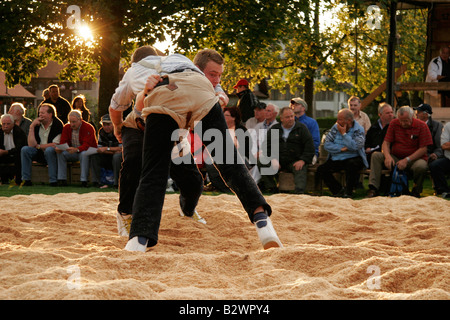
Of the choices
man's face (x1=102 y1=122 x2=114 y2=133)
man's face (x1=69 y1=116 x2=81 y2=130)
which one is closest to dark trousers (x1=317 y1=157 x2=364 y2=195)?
man's face (x1=102 y1=122 x2=114 y2=133)

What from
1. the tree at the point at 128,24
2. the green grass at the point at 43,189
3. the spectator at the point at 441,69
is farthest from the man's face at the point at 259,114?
the spectator at the point at 441,69

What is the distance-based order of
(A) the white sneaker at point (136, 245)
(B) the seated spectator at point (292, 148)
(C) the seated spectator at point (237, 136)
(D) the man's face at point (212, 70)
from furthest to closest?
1. (B) the seated spectator at point (292, 148)
2. (C) the seated spectator at point (237, 136)
3. (D) the man's face at point (212, 70)
4. (A) the white sneaker at point (136, 245)

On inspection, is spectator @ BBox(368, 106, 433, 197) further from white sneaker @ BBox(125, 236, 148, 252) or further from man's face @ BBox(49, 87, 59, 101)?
man's face @ BBox(49, 87, 59, 101)

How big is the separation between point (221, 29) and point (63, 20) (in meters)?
4.00

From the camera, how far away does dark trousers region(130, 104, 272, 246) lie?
432 cm

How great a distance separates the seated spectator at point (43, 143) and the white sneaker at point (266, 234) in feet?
28.9

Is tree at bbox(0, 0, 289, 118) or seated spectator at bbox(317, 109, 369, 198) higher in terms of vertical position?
tree at bbox(0, 0, 289, 118)

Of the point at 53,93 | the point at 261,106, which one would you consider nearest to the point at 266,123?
the point at 261,106

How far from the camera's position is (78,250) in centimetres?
459

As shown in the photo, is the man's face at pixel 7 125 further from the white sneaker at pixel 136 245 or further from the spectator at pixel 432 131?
the white sneaker at pixel 136 245

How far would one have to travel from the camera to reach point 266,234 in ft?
14.6

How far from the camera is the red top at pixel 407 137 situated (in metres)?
10.7

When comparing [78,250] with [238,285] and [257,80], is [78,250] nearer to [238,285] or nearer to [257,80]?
[238,285]

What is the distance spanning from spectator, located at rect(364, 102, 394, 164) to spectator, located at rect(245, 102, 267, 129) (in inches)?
80.2
